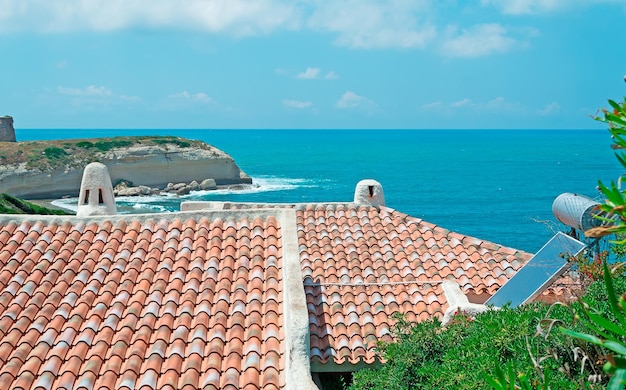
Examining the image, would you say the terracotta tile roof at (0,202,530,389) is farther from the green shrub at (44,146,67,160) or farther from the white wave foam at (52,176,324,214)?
the green shrub at (44,146,67,160)

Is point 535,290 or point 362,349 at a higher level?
point 535,290

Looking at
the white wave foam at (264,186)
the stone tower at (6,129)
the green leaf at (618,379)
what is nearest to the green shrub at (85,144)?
the stone tower at (6,129)

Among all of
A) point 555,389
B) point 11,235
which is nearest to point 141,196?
point 11,235

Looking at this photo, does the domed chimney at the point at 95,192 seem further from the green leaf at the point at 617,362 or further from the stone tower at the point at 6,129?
the stone tower at the point at 6,129

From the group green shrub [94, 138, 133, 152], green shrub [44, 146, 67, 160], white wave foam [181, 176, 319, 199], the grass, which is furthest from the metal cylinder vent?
green shrub [94, 138, 133, 152]

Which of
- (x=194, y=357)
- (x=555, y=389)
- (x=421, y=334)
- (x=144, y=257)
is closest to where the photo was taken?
A: (x=555, y=389)

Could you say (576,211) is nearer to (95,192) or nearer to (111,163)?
(95,192)

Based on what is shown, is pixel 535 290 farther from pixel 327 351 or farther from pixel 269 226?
pixel 269 226
